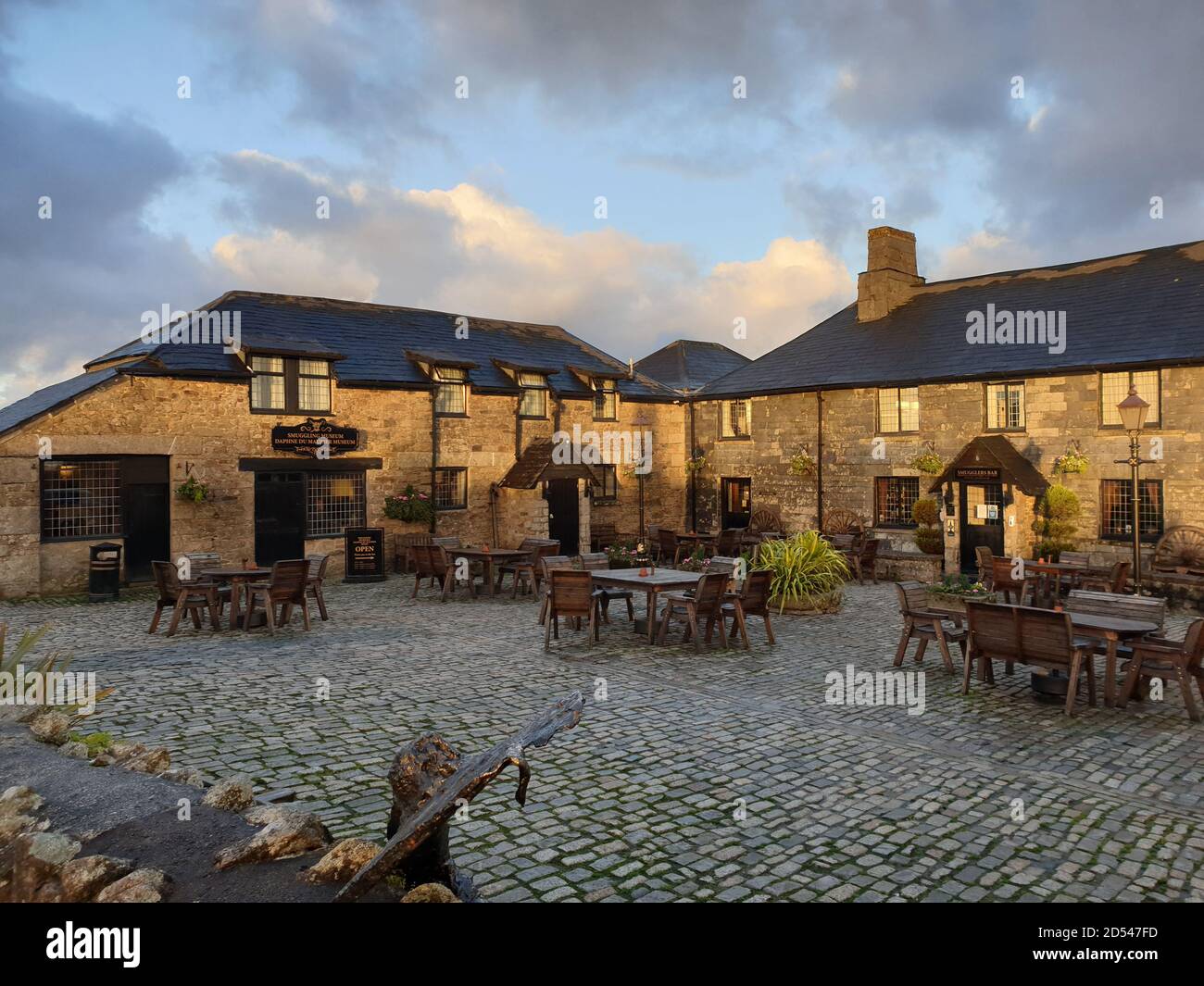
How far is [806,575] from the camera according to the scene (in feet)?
48.4

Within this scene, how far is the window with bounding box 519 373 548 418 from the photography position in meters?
24.3

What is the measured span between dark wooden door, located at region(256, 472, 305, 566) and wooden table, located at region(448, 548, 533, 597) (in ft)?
16.5

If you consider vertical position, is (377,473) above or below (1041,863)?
above

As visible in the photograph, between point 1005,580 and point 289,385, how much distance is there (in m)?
16.2

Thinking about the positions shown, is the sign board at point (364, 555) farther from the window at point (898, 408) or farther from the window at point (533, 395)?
the window at point (898, 408)

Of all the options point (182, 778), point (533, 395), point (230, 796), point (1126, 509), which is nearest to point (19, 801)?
point (182, 778)

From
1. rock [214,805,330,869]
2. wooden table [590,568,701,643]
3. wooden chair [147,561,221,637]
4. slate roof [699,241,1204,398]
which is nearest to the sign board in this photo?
wooden chair [147,561,221,637]

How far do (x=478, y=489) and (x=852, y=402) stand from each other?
10.8 metres

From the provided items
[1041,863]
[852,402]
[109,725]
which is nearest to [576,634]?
[109,725]

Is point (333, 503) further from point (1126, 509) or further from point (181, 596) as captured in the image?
point (1126, 509)

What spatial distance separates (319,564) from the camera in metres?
14.2

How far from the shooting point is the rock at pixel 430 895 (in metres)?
3.20

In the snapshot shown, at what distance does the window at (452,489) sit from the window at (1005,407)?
13.8m
